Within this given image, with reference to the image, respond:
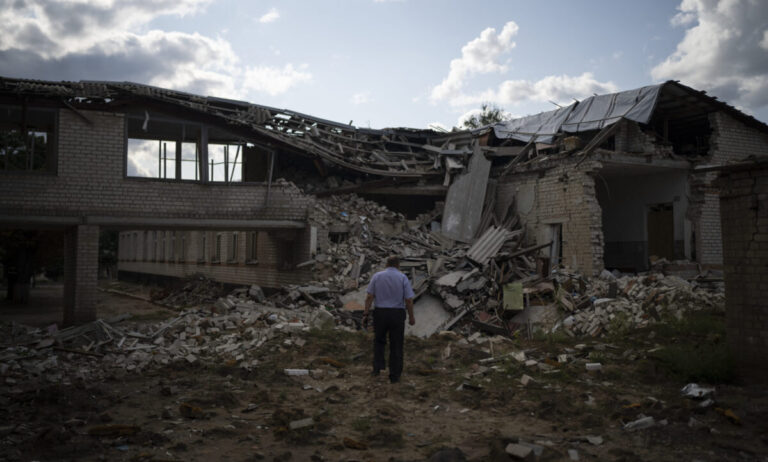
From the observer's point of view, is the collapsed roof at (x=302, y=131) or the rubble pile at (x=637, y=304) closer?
the rubble pile at (x=637, y=304)

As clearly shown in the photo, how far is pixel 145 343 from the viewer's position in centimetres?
1116

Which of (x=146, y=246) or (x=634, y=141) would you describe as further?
(x=146, y=246)

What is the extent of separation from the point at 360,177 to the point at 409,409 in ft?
45.6

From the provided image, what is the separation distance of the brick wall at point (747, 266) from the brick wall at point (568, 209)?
6946 mm

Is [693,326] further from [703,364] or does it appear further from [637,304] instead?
[703,364]

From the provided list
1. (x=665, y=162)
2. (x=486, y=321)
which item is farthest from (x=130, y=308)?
(x=665, y=162)

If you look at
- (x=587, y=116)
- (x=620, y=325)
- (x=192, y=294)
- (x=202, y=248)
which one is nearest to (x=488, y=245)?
(x=620, y=325)

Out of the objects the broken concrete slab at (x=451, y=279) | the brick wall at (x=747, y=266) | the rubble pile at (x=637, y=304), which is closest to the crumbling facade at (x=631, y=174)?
the rubble pile at (x=637, y=304)

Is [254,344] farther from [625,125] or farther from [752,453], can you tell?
[625,125]

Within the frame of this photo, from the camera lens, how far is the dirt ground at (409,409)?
5.14m

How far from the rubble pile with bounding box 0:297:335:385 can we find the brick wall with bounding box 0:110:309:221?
2913 millimetres

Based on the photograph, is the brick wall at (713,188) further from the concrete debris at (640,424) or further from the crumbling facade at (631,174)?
the concrete debris at (640,424)

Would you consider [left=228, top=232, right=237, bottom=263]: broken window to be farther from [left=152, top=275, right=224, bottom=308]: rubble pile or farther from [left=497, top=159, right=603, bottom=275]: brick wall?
[left=497, top=159, right=603, bottom=275]: brick wall

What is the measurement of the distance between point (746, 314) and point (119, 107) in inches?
563
